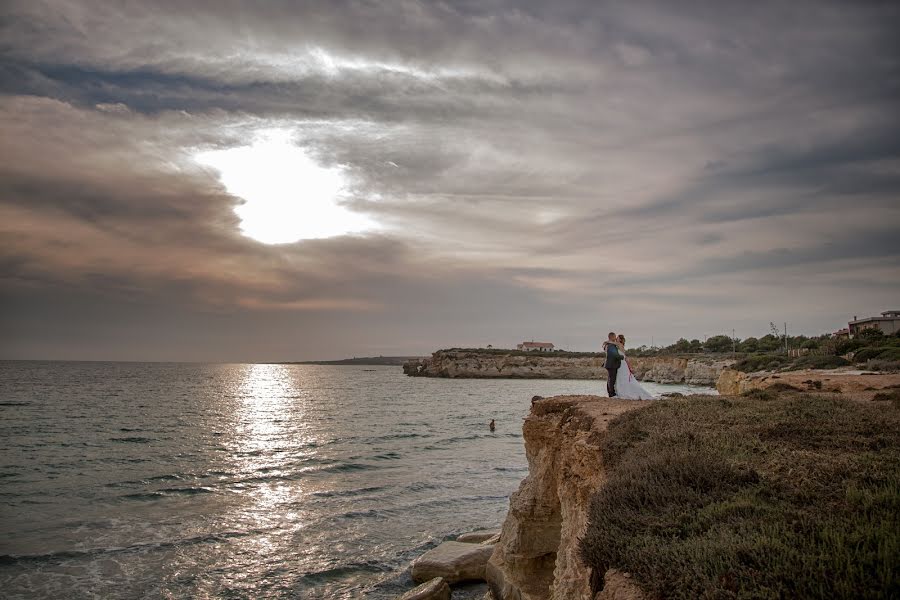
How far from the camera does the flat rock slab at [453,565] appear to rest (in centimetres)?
1247

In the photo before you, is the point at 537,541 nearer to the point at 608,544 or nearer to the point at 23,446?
the point at 608,544

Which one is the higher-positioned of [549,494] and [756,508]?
[756,508]

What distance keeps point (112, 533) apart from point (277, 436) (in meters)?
21.4

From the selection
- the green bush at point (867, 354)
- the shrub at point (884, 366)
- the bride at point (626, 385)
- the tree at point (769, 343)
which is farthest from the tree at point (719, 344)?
the bride at point (626, 385)

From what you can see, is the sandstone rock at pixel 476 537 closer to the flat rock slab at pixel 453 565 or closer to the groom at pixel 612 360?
the flat rock slab at pixel 453 565

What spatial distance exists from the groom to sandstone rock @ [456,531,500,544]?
6.22 m

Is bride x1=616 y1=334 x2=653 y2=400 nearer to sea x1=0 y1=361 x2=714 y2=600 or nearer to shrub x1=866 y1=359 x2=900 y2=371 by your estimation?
sea x1=0 y1=361 x2=714 y2=600

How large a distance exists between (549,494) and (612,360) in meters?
6.85

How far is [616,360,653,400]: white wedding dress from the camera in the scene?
1719cm

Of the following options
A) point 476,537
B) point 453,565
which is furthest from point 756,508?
point 476,537

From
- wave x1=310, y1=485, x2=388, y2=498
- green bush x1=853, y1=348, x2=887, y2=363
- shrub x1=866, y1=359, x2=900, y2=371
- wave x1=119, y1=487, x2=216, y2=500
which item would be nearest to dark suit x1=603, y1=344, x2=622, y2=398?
wave x1=310, y1=485, x2=388, y2=498

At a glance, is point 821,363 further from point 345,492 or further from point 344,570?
point 344,570

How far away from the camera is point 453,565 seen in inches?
496

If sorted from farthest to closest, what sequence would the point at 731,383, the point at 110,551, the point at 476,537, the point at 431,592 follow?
1. the point at 731,383
2. the point at 476,537
3. the point at 110,551
4. the point at 431,592
